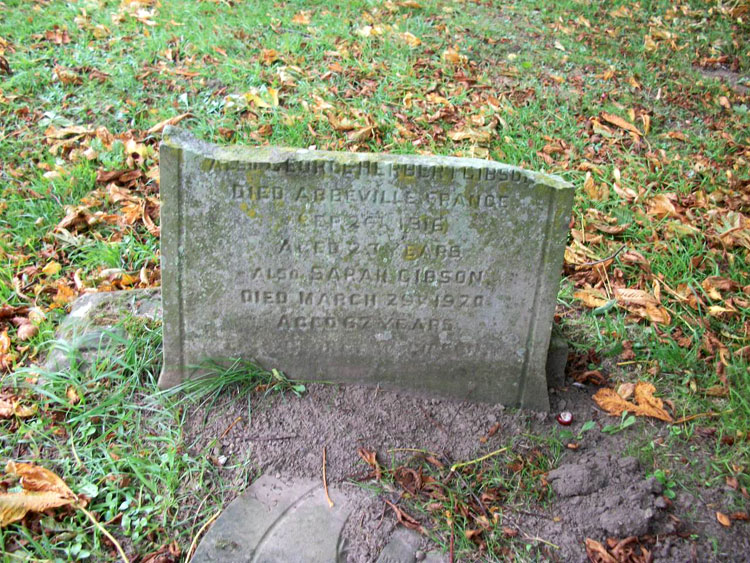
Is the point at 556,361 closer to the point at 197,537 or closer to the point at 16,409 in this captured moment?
the point at 197,537

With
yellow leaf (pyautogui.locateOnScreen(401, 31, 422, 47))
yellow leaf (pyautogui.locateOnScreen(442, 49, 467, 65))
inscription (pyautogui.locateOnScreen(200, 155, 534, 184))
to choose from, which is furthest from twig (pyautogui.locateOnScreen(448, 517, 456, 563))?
yellow leaf (pyautogui.locateOnScreen(401, 31, 422, 47))

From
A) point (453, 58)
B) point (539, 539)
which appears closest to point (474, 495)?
point (539, 539)

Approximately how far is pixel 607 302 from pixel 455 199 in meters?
1.34

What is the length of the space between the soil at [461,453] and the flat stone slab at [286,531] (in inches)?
2.1

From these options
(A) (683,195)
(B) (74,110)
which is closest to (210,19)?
(B) (74,110)

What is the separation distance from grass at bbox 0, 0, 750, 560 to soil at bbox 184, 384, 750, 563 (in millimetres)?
118

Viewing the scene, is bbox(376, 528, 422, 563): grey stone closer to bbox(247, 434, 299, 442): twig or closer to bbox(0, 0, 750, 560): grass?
bbox(0, 0, 750, 560): grass

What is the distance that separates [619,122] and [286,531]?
3.84 metres

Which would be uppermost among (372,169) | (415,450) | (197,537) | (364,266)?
(372,169)

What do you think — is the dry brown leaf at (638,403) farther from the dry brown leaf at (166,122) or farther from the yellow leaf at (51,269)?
the dry brown leaf at (166,122)

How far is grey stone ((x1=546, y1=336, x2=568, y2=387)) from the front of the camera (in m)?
2.92

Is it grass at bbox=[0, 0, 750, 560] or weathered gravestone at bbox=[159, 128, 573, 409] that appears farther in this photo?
grass at bbox=[0, 0, 750, 560]

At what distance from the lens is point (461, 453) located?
255cm

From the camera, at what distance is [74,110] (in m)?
4.77
